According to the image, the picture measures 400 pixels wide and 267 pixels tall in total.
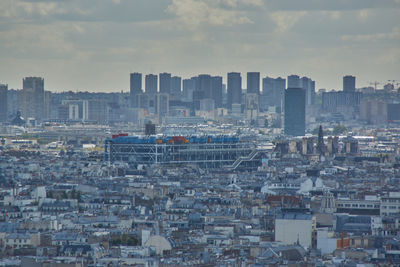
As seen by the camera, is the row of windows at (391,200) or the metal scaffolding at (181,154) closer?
the row of windows at (391,200)

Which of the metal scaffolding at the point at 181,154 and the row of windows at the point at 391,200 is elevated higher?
the metal scaffolding at the point at 181,154

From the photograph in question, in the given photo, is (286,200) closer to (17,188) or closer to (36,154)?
(17,188)

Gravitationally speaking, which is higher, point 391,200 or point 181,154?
point 181,154

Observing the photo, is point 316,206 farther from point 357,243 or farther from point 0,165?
point 0,165

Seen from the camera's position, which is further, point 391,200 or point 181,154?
point 181,154

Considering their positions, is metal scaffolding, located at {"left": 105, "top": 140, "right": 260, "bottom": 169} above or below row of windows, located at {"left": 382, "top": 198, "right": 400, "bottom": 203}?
above

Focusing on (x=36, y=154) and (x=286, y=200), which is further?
(x=36, y=154)

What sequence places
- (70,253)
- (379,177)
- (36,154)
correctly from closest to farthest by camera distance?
(70,253)
(379,177)
(36,154)

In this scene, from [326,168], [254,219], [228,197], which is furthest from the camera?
[326,168]

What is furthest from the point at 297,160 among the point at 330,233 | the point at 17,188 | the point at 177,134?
the point at 330,233

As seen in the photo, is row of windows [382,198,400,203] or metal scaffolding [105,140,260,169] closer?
row of windows [382,198,400,203]
